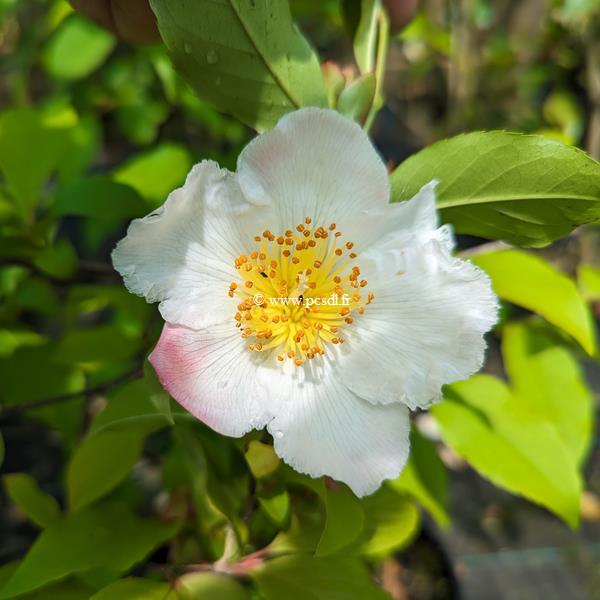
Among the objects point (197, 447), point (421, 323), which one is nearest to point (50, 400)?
point (197, 447)

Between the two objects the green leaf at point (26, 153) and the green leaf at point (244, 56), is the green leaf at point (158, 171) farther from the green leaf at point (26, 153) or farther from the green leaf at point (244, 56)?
the green leaf at point (244, 56)

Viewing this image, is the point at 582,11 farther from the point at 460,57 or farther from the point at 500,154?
the point at 500,154

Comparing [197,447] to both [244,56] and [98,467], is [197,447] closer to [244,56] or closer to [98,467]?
[98,467]

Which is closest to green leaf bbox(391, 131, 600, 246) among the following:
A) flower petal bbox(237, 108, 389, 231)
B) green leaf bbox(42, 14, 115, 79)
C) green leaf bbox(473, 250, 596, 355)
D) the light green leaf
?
flower petal bbox(237, 108, 389, 231)

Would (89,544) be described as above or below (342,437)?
below

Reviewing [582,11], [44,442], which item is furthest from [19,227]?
[582,11]

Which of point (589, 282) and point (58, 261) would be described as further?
point (589, 282)
